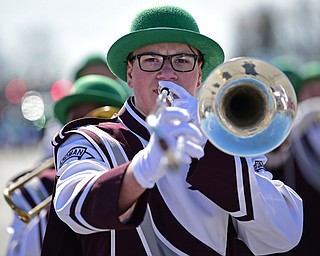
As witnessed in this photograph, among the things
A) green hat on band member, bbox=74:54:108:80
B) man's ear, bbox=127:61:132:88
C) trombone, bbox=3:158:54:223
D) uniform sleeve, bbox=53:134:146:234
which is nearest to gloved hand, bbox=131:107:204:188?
uniform sleeve, bbox=53:134:146:234

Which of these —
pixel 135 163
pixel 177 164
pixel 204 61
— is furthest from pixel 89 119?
pixel 177 164

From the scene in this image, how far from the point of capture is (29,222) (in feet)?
19.2

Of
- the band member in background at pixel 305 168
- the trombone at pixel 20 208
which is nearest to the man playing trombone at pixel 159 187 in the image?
the trombone at pixel 20 208

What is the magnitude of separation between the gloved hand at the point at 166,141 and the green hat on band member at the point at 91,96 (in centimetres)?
359

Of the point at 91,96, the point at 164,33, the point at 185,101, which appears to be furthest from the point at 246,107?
the point at 91,96

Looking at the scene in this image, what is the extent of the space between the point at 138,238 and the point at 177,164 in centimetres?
99

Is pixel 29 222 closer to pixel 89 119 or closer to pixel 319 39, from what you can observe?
pixel 89 119

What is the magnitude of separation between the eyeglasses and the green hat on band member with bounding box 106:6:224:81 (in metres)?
0.06

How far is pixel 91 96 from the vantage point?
21.6ft

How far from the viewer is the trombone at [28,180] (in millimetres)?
5645

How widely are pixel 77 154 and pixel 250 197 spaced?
665 mm

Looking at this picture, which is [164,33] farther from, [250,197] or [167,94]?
[250,197]

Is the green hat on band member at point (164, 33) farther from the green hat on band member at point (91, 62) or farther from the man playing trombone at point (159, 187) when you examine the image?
the green hat on band member at point (91, 62)

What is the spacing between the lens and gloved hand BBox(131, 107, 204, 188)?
2859 mm
